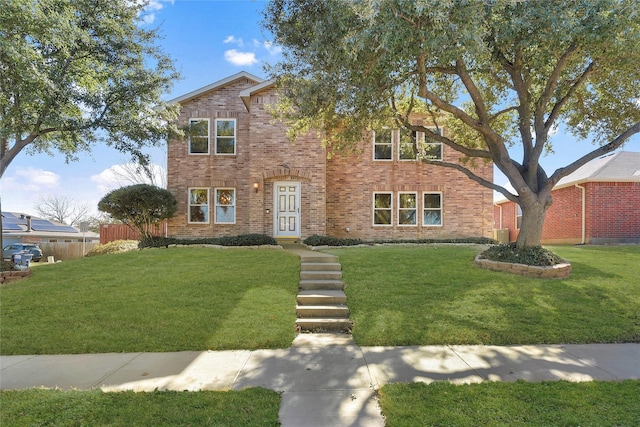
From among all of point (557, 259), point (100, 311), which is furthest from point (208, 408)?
point (557, 259)

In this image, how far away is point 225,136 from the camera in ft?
50.8

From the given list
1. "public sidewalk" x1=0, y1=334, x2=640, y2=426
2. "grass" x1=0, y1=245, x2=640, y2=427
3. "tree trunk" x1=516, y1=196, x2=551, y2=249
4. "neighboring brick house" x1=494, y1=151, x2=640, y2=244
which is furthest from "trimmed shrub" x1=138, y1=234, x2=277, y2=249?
"neighboring brick house" x1=494, y1=151, x2=640, y2=244

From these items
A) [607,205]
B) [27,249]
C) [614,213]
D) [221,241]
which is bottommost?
[27,249]

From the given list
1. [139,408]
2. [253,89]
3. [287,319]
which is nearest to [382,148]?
[253,89]

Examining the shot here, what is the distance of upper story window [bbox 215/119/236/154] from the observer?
1547 cm

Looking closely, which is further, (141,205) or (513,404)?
(141,205)

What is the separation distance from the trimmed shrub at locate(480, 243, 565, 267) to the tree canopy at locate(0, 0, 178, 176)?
11.1 m

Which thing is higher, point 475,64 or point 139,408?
point 475,64

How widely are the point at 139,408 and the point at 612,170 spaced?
1994 cm

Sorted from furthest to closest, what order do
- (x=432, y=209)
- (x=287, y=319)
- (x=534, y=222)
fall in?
(x=432, y=209) < (x=534, y=222) < (x=287, y=319)

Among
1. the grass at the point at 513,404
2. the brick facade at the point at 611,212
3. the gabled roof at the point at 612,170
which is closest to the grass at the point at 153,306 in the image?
the grass at the point at 513,404

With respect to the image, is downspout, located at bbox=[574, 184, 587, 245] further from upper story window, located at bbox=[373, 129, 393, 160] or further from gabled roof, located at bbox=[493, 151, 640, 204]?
upper story window, located at bbox=[373, 129, 393, 160]

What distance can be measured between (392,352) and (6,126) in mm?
10679

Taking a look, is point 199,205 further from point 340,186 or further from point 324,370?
point 324,370
